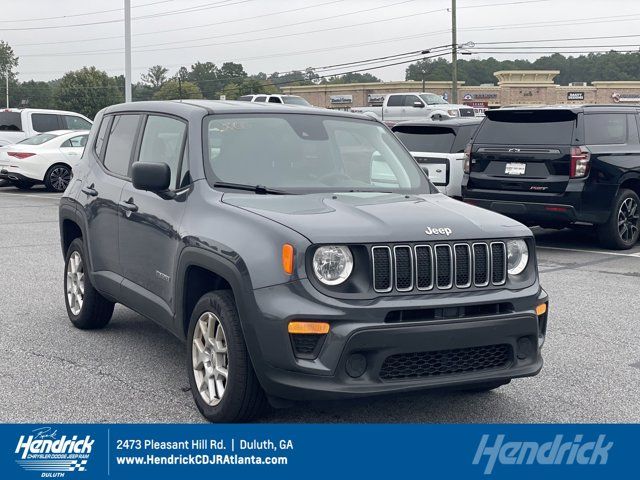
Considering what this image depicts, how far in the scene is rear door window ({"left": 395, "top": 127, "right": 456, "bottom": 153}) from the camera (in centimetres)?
1415

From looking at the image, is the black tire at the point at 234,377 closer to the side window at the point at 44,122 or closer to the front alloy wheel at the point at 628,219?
the front alloy wheel at the point at 628,219

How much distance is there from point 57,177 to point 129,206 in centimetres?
1628

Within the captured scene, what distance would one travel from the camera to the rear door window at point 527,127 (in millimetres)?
11766

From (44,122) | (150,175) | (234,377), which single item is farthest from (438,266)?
(44,122)

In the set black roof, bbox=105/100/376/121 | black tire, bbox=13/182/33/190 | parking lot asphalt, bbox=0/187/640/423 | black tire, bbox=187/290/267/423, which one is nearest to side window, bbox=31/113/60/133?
black tire, bbox=13/182/33/190

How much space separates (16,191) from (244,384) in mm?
19218

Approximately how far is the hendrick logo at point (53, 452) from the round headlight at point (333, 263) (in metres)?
1.34

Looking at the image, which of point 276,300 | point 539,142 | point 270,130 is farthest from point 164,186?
point 539,142

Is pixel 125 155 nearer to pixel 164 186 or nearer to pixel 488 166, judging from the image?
pixel 164 186

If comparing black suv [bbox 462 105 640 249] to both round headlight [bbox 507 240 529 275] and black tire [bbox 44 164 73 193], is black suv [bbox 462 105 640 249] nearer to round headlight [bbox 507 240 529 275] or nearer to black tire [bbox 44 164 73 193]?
round headlight [bbox 507 240 529 275]

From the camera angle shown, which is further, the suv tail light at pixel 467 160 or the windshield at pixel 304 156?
the suv tail light at pixel 467 160

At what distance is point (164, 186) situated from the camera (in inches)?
221

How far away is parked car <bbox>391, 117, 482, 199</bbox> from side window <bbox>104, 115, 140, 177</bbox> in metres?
7.45

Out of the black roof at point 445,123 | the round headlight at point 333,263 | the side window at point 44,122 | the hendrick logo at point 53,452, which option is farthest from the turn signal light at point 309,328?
the side window at point 44,122
